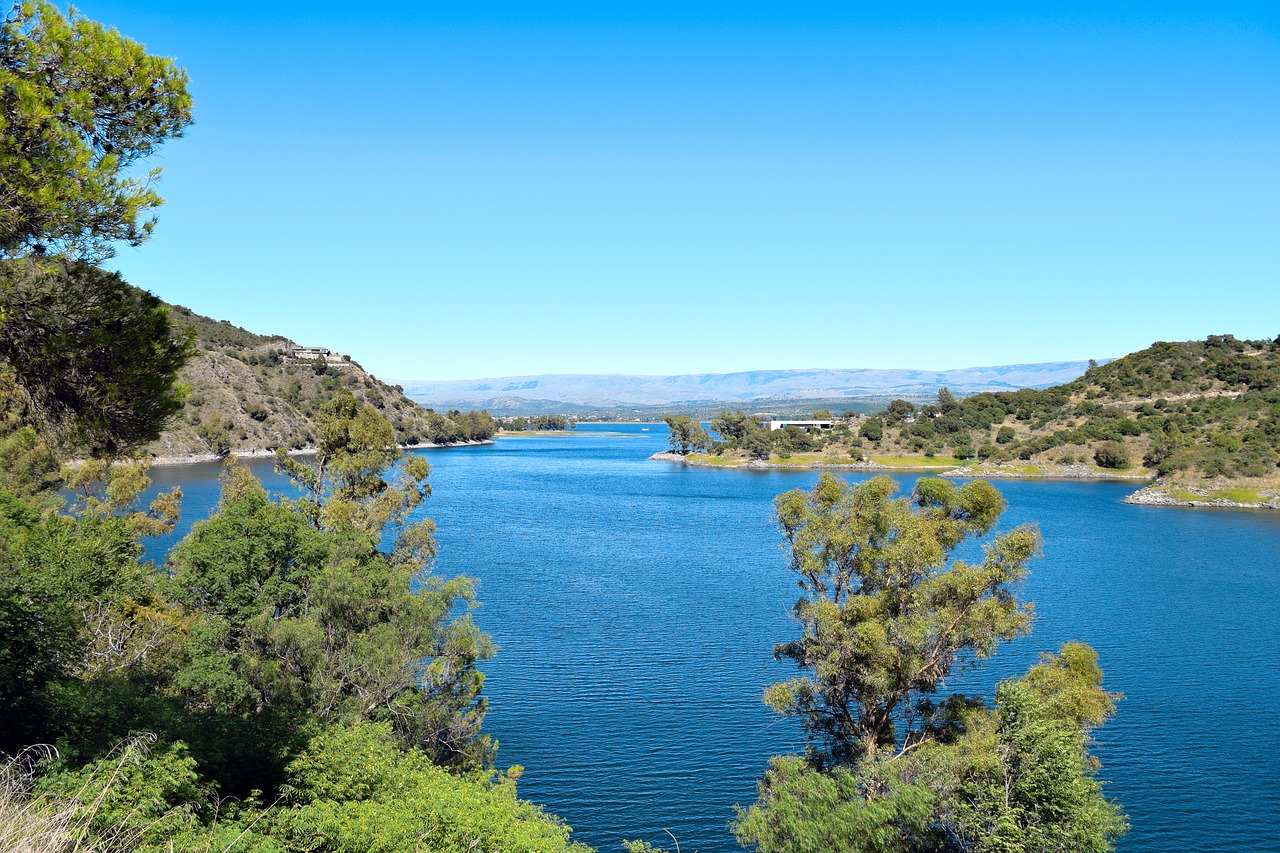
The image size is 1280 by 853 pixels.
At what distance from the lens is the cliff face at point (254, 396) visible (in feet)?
464

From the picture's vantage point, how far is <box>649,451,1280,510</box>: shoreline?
101625 millimetres

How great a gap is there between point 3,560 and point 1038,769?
2795cm

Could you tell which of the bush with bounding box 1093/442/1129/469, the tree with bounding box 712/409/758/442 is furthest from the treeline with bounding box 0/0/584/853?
the tree with bounding box 712/409/758/442

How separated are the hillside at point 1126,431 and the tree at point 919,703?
96.7 m

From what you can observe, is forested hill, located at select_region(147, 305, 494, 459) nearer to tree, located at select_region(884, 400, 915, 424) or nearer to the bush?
tree, located at select_region(884, 400, 915, 424)

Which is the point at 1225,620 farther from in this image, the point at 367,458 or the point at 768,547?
the point at 367,458

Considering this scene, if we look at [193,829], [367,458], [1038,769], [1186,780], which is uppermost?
[367,458]

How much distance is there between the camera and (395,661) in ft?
78.9

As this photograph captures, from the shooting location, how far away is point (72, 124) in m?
10.7

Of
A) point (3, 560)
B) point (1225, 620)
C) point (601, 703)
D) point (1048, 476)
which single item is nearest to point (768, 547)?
point (1225, 620)

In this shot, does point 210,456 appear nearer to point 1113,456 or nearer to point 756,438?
point 756,438

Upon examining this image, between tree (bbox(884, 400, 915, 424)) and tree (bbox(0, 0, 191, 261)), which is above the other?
tree (bbox(0, 0, 191, 261))

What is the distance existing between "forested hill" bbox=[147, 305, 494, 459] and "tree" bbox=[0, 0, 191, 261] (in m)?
120

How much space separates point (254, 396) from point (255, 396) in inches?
10.3
